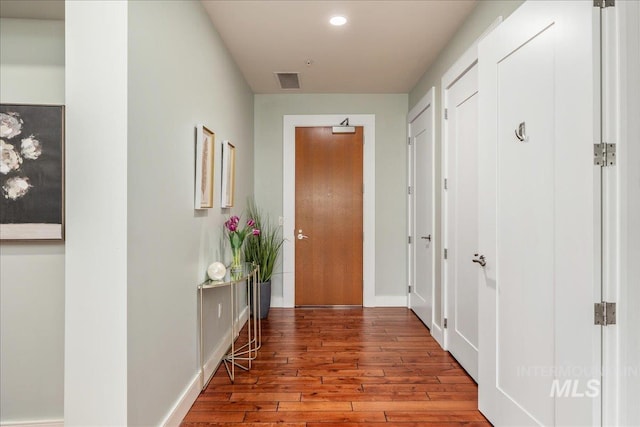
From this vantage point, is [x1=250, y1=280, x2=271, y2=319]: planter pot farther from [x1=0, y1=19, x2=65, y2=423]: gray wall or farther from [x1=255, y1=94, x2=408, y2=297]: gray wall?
[x1=0, y1=19, x2=65, y2=423]: gray wall

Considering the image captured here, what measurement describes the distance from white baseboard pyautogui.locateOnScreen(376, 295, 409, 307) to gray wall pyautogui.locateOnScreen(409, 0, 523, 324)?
1.12 meters

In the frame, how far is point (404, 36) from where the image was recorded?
3.00m

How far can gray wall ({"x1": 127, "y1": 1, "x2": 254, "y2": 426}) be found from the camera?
62.4 inches

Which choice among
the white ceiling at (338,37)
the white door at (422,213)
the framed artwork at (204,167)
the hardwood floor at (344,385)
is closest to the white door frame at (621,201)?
the hardwood floor at (344,385)

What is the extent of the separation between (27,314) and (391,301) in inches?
144

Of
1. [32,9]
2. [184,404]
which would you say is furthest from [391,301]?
[32,9]

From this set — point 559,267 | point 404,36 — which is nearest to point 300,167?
point 404,36

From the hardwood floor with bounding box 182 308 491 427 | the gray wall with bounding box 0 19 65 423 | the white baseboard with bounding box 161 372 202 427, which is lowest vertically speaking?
the hardwood floor with bounding box 182 308 491 427

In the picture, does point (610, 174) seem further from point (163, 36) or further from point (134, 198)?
point (163, 36)

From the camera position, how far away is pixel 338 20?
272 centimetres

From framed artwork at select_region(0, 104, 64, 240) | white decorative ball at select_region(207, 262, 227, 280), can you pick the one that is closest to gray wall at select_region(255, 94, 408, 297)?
white decorative ball at select_region(207, 262, 227, 280)

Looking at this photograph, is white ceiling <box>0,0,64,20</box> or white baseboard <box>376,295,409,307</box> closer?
white ceiling <box>0,0,64,20</box>

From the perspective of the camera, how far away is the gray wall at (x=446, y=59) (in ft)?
7.54

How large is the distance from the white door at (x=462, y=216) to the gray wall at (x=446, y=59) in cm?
19
